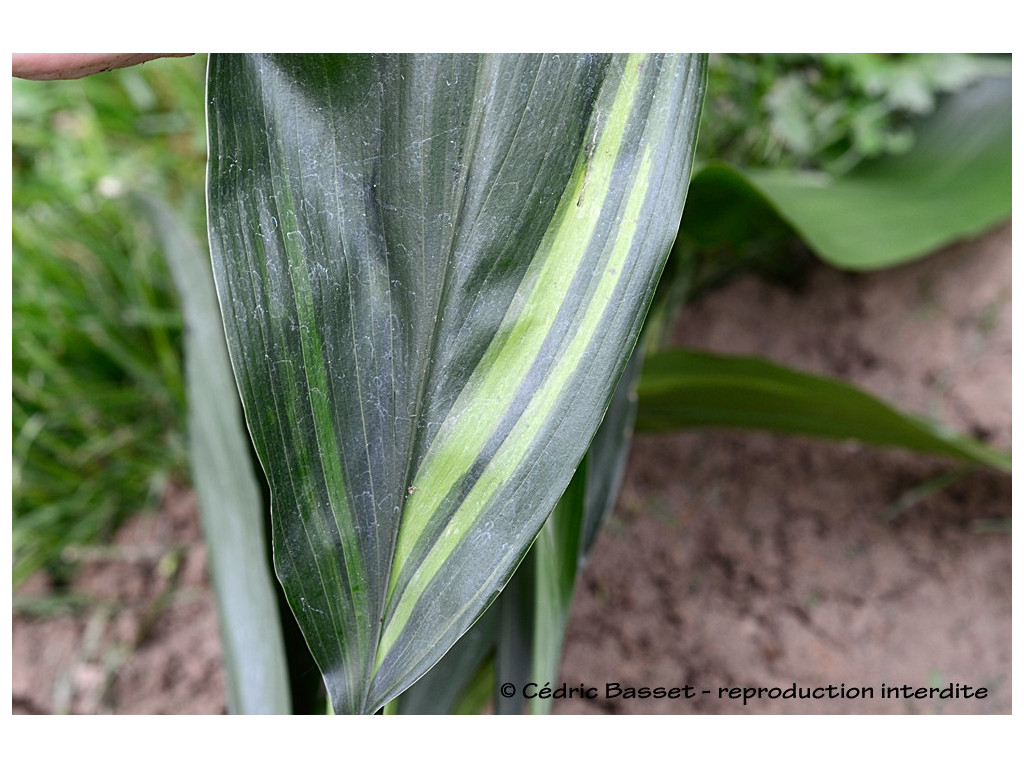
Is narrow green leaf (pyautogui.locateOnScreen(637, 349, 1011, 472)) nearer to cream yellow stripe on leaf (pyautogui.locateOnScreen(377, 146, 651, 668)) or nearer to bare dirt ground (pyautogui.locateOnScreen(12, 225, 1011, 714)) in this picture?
bare dirt ground (pyautogui.locateOnScreen(12, 225, 1011, 714))

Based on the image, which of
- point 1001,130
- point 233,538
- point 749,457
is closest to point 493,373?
point 233,538

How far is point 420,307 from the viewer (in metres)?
0.32

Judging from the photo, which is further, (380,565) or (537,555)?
(537,555)

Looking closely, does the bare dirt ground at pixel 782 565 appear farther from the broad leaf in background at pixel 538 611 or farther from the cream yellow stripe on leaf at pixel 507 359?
the cream yellow stripe on leaf at pixel 507 359

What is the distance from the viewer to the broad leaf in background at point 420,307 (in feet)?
1.01

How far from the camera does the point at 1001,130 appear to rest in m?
0.73

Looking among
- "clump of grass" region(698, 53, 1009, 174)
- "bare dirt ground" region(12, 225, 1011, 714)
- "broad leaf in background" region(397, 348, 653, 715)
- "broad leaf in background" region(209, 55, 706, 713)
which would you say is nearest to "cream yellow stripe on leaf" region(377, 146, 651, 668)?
"broad leaf in background" region(209, 55, 706, 713)

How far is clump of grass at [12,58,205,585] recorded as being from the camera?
0.83 metres

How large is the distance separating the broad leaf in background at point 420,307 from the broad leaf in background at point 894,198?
235 mm

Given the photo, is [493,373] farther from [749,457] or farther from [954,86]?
[954,86]

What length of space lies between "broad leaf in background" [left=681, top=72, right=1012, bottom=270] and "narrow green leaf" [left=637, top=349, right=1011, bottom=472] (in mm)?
114

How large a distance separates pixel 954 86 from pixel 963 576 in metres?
0.49

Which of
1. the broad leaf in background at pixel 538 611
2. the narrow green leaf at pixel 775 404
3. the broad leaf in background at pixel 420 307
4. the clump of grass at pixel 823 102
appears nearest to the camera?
the broad leaf in background at pixel 420 307

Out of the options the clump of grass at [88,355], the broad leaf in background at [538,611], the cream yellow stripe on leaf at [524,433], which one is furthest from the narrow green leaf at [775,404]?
the clump of grass at [88,355]
